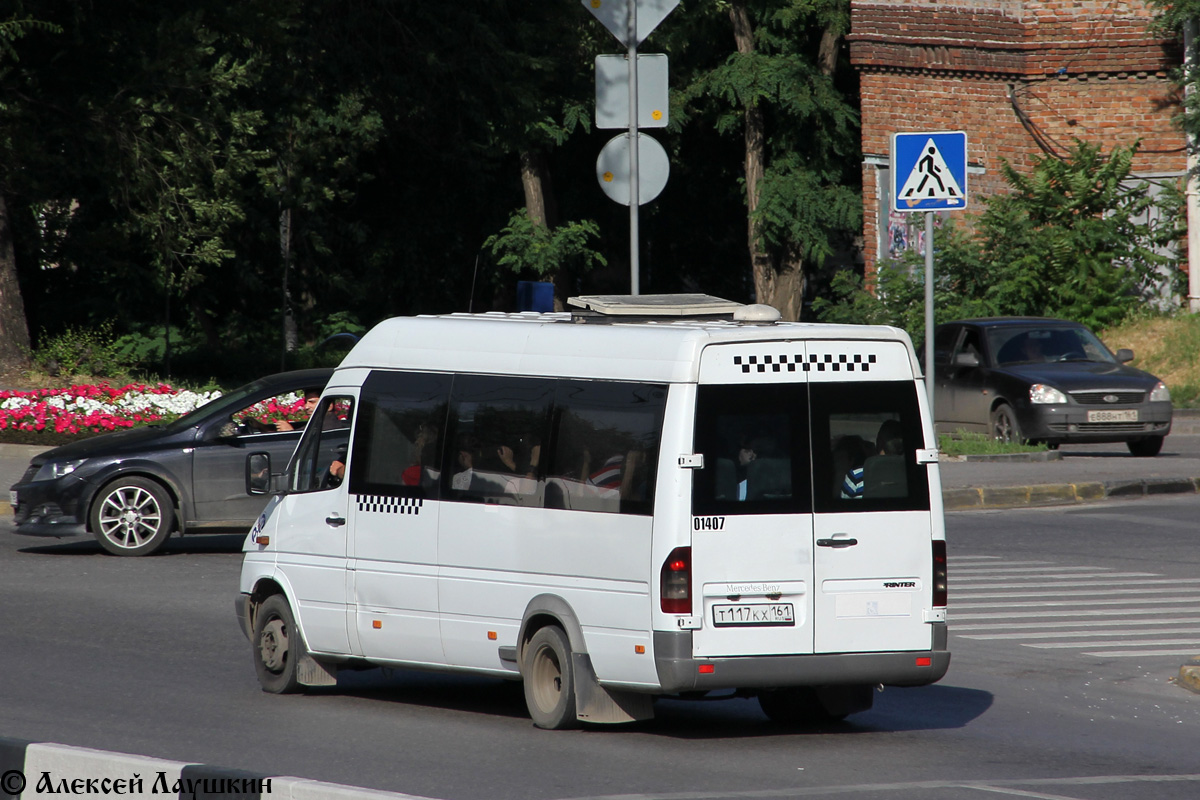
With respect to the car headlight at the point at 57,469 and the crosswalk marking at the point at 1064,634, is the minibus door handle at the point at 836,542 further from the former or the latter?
Result: the car headlight at the point at 57,469

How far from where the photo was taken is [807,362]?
8.57 metres

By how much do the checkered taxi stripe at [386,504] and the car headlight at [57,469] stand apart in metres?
6.78

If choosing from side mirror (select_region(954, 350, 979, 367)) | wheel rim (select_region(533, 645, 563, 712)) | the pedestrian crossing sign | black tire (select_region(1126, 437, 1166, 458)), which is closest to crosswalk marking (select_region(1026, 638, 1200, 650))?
wheel rim (select_region(533, 645, 563, 712))

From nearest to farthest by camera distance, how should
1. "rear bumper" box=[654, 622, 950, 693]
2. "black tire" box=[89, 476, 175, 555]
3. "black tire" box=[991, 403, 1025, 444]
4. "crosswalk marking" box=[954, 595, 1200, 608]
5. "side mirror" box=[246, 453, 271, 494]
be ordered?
1. "rear bumper" box=[654, 622, 950, 693]
2. "side mirror" box=[246, 453, 271, 494]
3. "crosswalk marking" box=[954, 595, 1200, 608]
4. "black tire" box=[89, 476, 175, 555]
5. "black tire" box=[991, 403, 1025, 444]

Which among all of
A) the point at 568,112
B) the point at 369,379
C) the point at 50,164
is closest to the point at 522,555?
the point at 369,379

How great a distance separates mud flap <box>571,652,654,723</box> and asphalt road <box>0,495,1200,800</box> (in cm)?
12

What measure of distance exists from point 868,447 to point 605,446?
128 centimetres

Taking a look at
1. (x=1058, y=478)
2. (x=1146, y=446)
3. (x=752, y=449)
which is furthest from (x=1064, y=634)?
(x=1146, y=446)

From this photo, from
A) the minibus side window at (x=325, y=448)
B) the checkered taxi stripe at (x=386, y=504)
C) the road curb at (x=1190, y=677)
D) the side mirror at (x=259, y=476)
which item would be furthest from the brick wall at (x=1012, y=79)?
the checkered taxi stripe at (x=386, y=504)

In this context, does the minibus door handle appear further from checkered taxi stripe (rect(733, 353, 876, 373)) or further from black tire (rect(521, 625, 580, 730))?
black tire (rect(521, 625, 580, 730))

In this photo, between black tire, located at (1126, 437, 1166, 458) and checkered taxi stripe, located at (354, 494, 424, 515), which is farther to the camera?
black tire, located at (1126, 437, 1166, 458)

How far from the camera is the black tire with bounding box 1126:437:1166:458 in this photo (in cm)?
2278

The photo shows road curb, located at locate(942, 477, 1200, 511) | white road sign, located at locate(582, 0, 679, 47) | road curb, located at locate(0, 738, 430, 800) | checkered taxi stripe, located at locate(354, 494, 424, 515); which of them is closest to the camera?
road curb, located at locate(0, 738, 430, 800)

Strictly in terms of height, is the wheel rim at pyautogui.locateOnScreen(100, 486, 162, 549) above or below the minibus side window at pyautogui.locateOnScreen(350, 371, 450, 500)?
below
